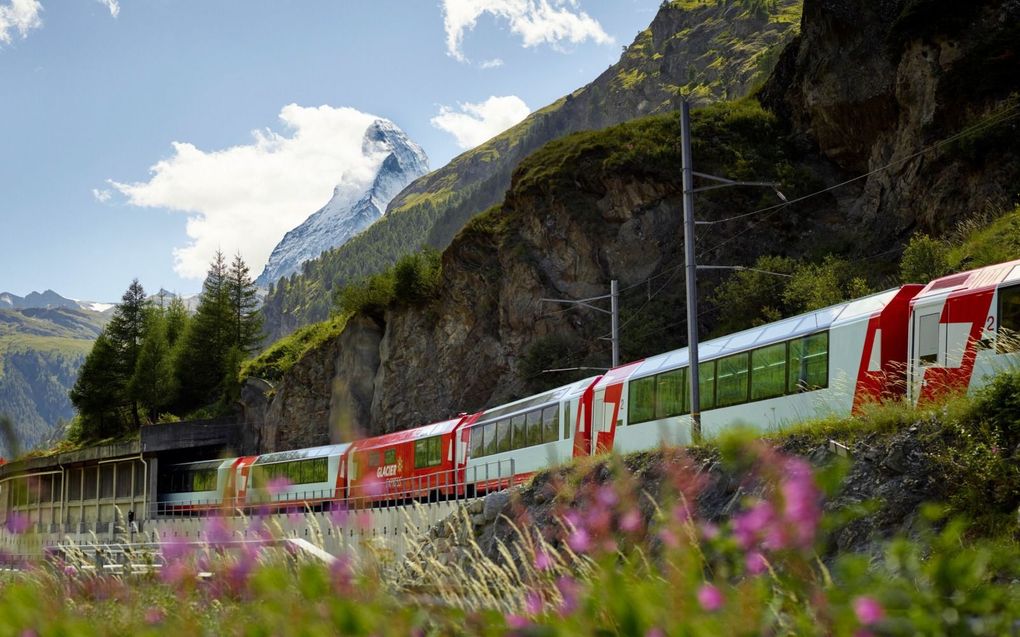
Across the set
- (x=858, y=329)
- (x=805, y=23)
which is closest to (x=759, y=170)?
(x=805, y=23)

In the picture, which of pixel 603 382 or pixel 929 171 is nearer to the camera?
pixel 603 382

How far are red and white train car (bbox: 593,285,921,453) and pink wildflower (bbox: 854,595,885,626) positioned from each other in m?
12.6

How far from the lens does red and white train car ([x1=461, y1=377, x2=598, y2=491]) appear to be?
27578 mm

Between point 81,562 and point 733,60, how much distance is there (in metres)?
138

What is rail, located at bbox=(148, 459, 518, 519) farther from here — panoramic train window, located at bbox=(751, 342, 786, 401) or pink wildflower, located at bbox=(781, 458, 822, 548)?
pink wildflower, located at bbox=(781, 458, 822, 548)

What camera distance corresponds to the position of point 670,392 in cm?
2408

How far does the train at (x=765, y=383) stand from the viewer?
16.3 m

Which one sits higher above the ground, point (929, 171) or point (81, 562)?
point (929, 171)

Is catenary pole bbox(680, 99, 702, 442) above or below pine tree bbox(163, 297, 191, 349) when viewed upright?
below

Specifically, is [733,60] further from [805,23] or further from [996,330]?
[996,330]

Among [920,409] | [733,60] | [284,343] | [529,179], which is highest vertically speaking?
[733,60]

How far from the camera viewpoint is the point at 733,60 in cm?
13588

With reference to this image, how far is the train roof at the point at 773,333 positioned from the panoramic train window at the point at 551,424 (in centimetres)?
224

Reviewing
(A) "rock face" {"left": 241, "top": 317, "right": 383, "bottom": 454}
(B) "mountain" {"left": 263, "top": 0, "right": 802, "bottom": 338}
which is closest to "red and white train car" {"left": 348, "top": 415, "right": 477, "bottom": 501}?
(A) "rock face" {"left": 241, "top": 317, "right": 383, "bottom": 454}
